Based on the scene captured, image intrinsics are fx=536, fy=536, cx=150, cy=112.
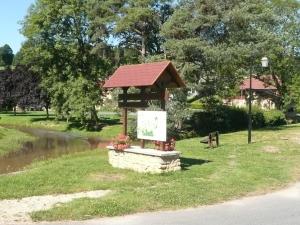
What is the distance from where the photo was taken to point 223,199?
1494cm

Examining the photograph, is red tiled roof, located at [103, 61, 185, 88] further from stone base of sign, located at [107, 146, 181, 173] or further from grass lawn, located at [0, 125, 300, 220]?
grass lawn, located at [0, 125, 300, 220]

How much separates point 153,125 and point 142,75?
2117mm

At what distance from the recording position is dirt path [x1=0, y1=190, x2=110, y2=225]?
40.7 feet

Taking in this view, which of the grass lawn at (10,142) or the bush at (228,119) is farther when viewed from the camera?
the bush at (228,119)

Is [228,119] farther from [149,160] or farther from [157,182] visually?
[157,182]

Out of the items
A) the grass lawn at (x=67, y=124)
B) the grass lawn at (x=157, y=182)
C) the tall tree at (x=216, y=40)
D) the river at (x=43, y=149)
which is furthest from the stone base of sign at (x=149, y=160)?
the grass lawn at (x=67, y=124)

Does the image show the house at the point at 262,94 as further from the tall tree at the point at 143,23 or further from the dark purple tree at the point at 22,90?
the dark purple tree at the point at 22,90

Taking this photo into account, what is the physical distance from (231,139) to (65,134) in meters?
23.8

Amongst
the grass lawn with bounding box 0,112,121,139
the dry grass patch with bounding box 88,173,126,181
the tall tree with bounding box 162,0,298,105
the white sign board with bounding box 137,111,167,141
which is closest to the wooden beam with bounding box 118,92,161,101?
the white sign board with bounding box 137,111,167,141

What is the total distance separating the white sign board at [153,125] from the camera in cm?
Answer: 1952

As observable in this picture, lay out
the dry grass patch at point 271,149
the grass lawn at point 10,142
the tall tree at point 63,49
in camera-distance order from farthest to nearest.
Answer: the tall tree at point 63,49
the grass lawn at point 10,142
the dry grass patch at point 271,149

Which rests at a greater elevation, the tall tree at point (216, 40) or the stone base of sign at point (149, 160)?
the tall tree at point (216, 40)

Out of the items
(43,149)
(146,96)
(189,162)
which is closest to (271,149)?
A: (189,162)

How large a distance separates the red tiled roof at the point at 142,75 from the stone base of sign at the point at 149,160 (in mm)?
2609
